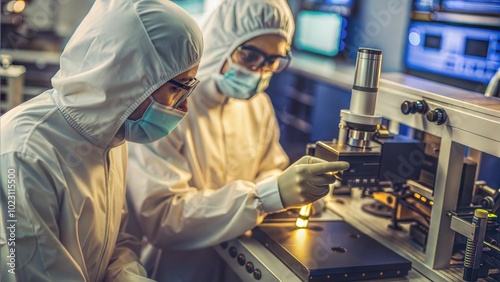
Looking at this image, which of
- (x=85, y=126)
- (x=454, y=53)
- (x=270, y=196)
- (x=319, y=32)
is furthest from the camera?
(x=319, y=32)

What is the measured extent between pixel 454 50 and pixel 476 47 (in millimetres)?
187

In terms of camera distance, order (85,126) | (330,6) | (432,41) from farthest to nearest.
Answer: (330,6), (432,41), (85,126)

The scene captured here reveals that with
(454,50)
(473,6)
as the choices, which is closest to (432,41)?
(454,50)

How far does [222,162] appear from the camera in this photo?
2.04 m

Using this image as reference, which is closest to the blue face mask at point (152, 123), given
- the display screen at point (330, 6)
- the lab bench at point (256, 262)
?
the lab bench at point (256, 262)

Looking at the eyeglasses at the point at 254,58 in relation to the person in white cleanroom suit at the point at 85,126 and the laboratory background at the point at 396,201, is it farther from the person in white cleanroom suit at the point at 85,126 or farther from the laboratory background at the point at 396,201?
the person in white cleanroom suit at the point at 85,126

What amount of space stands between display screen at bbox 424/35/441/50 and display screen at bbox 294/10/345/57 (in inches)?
44.3

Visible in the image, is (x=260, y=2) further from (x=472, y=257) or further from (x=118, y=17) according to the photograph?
(x=472, y=257)

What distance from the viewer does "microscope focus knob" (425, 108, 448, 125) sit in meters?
1.48

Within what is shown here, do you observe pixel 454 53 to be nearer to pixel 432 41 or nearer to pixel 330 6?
pixel 432 41

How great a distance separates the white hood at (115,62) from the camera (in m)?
1.33

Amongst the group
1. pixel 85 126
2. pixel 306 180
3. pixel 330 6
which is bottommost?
pixel 306 180

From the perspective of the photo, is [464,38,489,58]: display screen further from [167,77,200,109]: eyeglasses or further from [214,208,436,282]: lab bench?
[167,77,200,109]: eyeglasses
